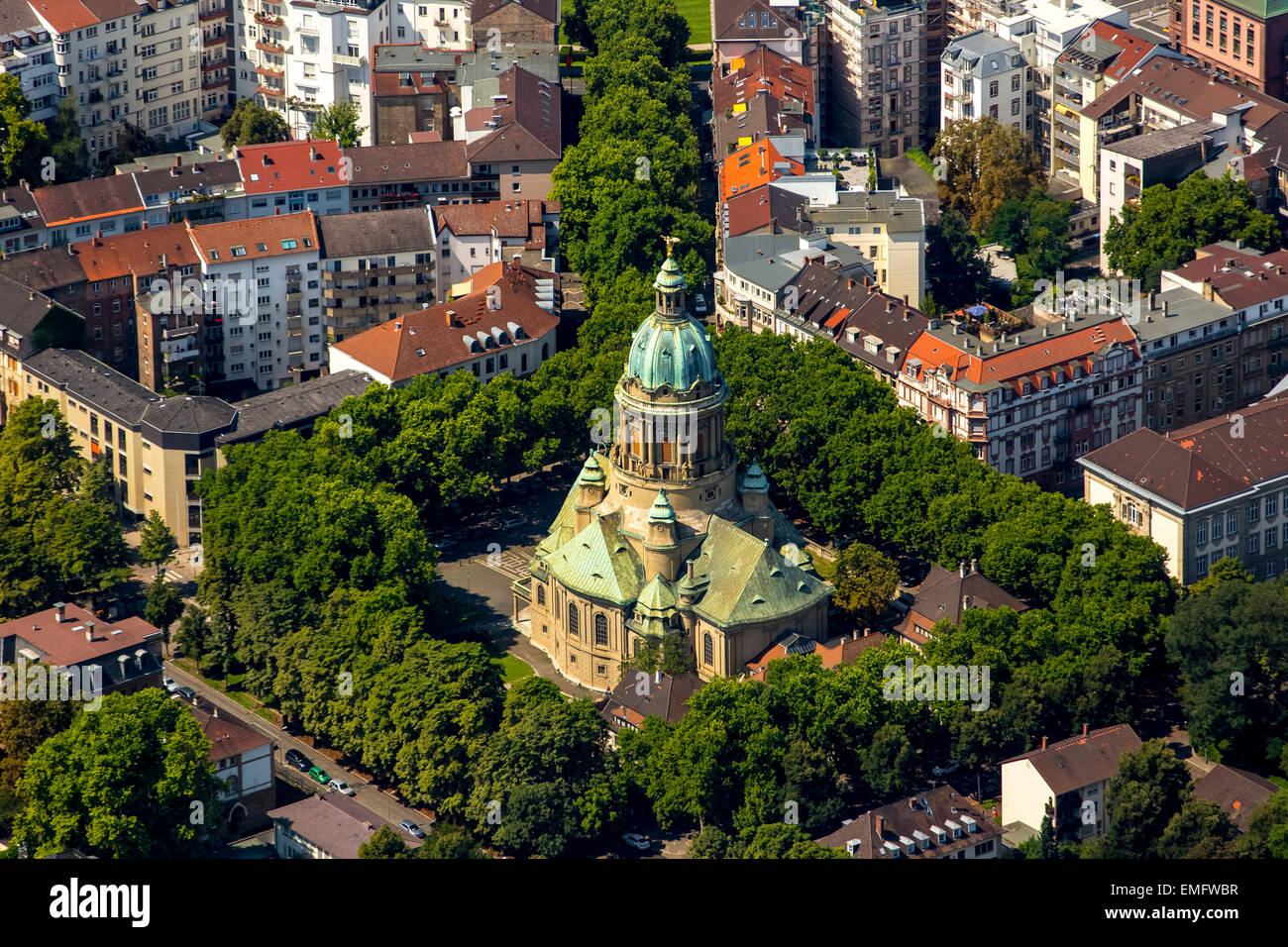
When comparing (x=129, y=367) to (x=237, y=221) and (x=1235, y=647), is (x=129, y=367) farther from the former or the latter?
(x=1235, y=647)

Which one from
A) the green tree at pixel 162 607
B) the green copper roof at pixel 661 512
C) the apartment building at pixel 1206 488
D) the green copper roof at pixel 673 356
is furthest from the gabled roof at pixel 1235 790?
the green tree at pixel 162 607

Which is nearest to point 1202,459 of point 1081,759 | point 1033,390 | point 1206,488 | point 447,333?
point 1206,488

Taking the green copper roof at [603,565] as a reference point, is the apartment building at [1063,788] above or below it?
below

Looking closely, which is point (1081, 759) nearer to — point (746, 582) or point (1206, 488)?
point (746, 582)

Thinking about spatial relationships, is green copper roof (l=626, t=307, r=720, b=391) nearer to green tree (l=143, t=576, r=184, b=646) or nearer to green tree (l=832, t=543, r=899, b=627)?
green tree (l=832, t=543, r=899, b=627)

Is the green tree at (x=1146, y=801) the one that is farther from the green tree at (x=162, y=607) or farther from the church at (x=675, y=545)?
the green tree at (x=162, y=607)
